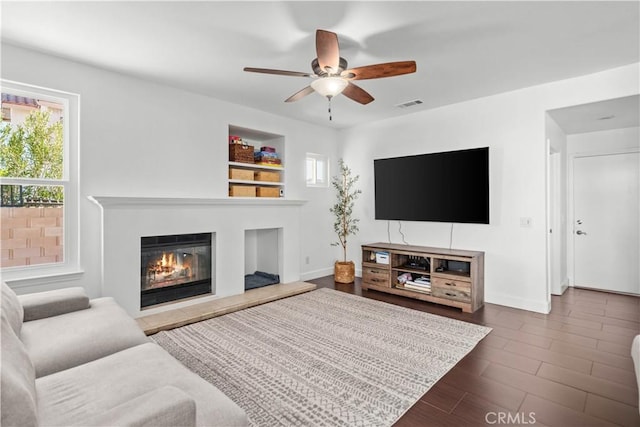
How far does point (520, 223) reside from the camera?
12.6 ft

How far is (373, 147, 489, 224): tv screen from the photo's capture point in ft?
13.1

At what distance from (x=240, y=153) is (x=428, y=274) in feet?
9.74

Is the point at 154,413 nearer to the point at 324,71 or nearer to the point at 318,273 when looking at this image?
the point at 324,71

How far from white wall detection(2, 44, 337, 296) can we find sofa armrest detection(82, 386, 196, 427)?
2.66 meters

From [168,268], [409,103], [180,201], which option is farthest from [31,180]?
[409,103]

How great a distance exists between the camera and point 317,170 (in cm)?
561

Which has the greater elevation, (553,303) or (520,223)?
(520,223)

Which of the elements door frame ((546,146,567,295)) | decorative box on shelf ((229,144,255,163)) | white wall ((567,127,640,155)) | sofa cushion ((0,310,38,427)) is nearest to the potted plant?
decorative box on shelf ((229,144,255,163))

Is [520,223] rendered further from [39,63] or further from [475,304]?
[39,63]

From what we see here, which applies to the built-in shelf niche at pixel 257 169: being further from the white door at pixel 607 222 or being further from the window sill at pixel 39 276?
the white door at pixel 607 222

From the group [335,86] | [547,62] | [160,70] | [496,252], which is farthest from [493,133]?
[160,70]

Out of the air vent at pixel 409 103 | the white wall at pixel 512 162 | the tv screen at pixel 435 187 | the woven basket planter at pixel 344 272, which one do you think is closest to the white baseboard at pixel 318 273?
the woven basket planter at pixel 344 272

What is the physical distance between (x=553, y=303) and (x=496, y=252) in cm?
96

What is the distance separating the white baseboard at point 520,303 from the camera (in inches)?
144
